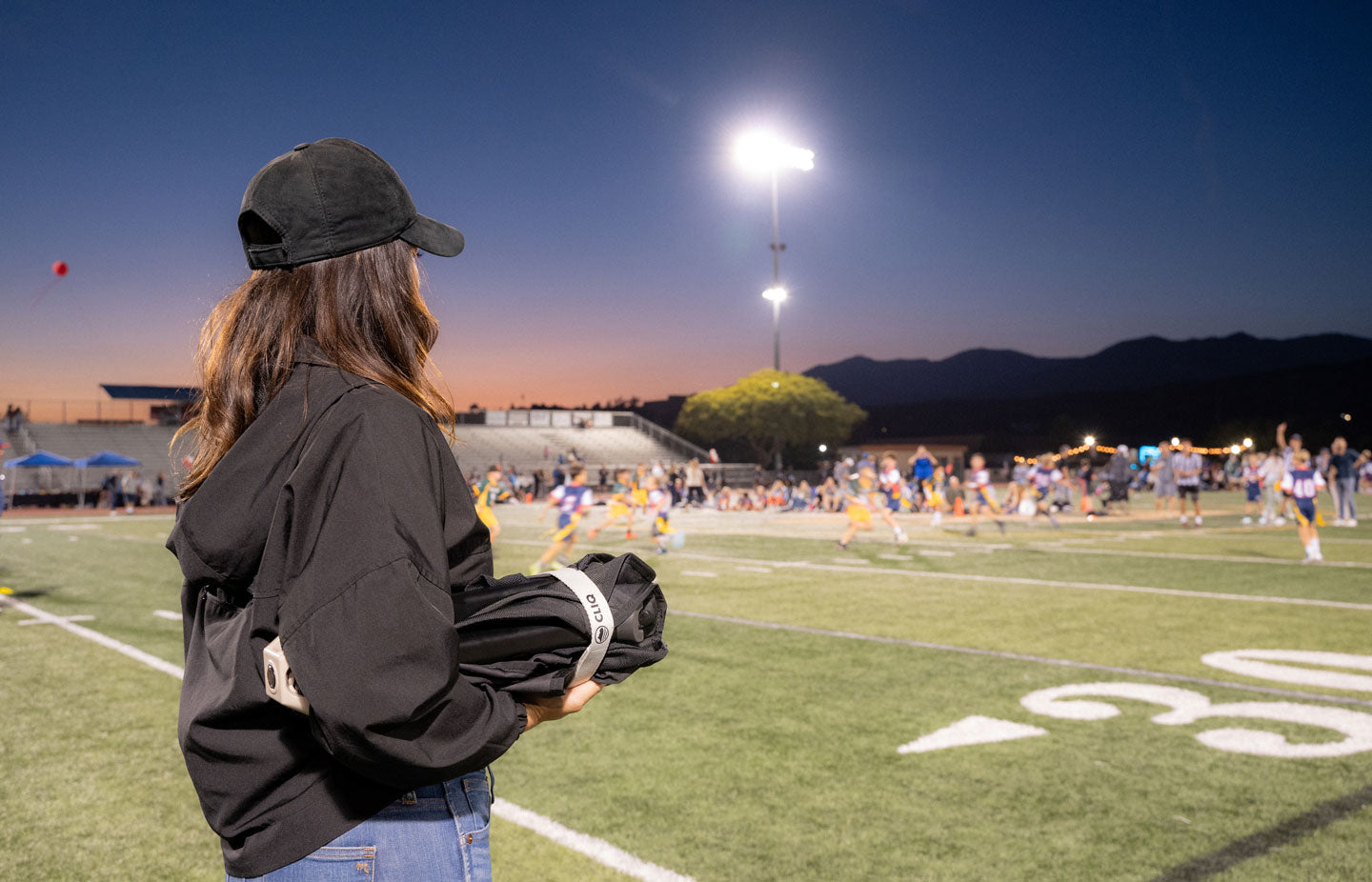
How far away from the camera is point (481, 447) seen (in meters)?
60.7

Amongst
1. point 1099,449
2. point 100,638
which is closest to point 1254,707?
point 100,638

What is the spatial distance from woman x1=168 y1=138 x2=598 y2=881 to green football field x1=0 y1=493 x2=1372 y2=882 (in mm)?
2600

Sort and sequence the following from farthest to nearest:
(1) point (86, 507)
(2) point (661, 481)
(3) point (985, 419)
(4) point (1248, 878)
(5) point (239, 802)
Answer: (3) point (985, 419)
(1) point (86, 507)
(2) point (661, 481)
(4) point (1248, 878)
(5) point (239, 802)

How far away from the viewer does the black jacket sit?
3.90 ft

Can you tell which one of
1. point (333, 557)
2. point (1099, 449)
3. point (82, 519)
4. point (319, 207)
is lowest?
point (82, 519)

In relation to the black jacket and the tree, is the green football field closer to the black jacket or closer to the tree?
the black jacket

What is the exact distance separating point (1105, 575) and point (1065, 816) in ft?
30.3

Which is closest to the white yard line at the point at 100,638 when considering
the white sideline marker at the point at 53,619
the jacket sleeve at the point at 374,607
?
the white sideline marker at the point at 53,619

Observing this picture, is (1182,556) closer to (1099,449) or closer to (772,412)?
(1099,449)

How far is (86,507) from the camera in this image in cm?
3897

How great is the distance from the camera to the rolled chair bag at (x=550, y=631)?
1352mm

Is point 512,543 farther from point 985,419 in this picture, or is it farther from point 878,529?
point 985,419

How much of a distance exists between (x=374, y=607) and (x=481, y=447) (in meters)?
60.8

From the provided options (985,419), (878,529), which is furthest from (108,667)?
(985,419)
